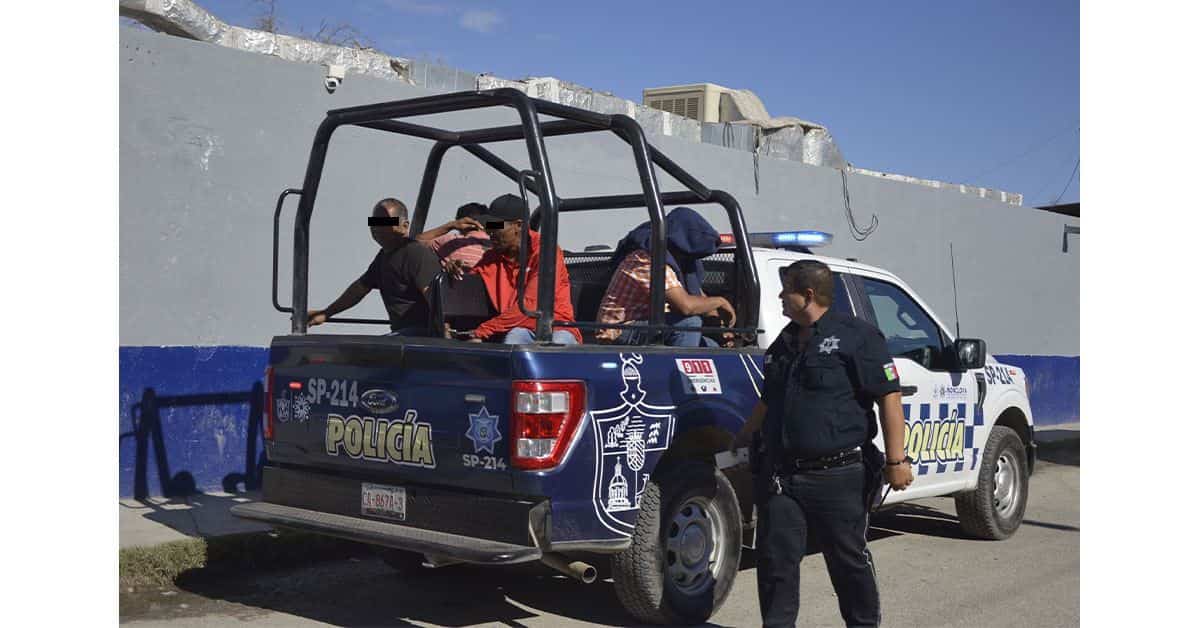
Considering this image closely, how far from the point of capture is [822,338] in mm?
5129

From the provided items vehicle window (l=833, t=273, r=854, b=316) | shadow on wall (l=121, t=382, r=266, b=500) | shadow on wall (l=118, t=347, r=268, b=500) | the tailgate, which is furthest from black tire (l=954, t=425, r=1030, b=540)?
shadow on wall (l=118, t=347, r=268, b=500)

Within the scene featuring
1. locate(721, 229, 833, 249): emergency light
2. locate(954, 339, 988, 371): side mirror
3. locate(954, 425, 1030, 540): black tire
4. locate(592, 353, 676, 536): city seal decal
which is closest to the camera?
locate(592, 353, 676, 536): city seal decal

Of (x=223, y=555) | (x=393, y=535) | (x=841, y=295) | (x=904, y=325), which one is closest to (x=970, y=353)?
(x=904, y=325)

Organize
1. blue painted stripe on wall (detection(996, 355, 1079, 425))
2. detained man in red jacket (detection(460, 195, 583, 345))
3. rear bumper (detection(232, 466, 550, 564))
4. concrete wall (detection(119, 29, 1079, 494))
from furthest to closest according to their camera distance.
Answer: blue painted stripe on wall (detection(996, 355, 1079, 425)), concrete wall (detection(119, 29, 1079, 494)), detained man in red jacket (detection(460, 195, 583, 345)), rear bumper (detection(232, 466, 550, 564))

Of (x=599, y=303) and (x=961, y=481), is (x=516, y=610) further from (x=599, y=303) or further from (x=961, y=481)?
(x=961, y=481)

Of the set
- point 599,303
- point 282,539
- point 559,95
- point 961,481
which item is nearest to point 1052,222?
point 559,95

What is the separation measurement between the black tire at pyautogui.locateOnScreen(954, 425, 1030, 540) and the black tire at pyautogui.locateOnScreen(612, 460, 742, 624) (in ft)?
9.37

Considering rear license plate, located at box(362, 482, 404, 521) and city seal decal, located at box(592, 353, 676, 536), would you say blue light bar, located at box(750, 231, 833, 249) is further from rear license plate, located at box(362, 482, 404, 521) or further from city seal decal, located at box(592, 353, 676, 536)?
rear license plate, located at box(362, 482, 404, 521)

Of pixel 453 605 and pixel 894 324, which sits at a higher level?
pixel 894 324

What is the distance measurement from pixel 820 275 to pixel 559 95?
7855 mm

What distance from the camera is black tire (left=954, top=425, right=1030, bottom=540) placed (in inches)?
331

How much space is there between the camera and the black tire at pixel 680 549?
570 cm

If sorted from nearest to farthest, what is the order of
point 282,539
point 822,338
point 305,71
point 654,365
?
point 822,338 < point 654,365 < point 282,539 < point 305,71

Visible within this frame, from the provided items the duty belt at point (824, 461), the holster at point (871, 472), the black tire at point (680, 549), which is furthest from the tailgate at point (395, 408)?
the holster at point (871, 472)
